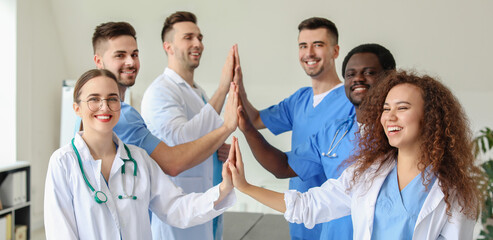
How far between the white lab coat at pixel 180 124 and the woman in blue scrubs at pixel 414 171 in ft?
2.61

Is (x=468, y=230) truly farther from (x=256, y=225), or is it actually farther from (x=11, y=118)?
(x=11, y=118)

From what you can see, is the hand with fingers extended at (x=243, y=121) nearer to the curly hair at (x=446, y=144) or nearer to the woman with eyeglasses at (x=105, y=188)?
the woman with eyeglasses at (x=105, y=188)

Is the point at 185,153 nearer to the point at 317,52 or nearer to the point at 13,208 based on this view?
the point at 317,52

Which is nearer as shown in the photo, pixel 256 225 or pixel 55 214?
pixel 55 214

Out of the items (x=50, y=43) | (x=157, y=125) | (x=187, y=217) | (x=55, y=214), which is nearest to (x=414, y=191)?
(x=187, y=217)

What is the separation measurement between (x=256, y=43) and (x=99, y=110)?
127 inches

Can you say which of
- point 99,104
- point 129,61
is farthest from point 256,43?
point 99,104

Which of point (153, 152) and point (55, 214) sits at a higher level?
point (153, 152)

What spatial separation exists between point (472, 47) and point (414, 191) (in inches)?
117

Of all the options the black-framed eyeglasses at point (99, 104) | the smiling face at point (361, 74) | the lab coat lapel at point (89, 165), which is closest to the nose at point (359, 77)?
the smiling face at point (361, 74)

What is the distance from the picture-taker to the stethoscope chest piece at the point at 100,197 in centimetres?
148

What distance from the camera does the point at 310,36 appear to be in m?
2.39

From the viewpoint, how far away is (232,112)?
218cm

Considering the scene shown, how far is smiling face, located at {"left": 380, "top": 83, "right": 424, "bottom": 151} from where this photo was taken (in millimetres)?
1485
